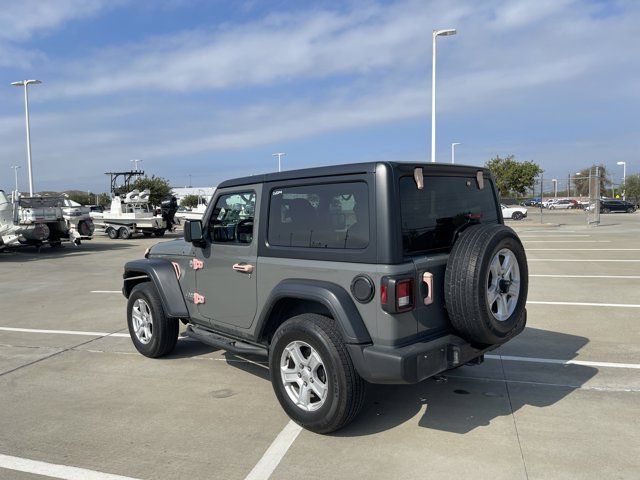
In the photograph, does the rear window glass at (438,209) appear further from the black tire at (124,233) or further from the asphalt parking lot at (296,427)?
the black tire at (124,233)

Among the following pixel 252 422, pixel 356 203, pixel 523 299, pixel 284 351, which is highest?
pixel 356 203

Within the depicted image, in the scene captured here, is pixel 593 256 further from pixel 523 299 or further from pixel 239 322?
pixel 239 322

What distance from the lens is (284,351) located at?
155 inches

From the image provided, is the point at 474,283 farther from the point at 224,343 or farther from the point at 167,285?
the point at 167,285

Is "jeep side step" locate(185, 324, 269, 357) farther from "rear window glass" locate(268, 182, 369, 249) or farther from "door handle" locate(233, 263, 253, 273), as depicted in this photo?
"rear window glass" locate(268, 182, 369, 249)

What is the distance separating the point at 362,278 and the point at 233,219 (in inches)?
65.1

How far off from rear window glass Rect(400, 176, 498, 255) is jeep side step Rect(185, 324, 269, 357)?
1.62m

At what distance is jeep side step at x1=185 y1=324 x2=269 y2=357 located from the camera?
444 cm

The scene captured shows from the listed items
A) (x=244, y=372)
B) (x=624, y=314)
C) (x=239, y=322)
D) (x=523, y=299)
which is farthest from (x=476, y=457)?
(x=624, y=314)

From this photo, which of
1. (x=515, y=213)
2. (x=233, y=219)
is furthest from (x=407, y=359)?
(x=515, y=213)

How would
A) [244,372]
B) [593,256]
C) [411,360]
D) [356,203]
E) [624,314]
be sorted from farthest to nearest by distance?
[593,256], [624,314], [244,372], [356,203], [411,360]

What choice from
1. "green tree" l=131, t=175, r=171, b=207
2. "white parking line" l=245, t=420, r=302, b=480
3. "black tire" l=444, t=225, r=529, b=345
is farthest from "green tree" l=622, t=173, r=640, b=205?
"white parking line" l=245, t=420, r=302, b=480

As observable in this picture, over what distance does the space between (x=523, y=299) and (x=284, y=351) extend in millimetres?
1902

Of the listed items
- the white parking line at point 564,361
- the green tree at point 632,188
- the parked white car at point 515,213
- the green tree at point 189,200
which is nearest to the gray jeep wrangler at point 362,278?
the white parking line at point 564,361
